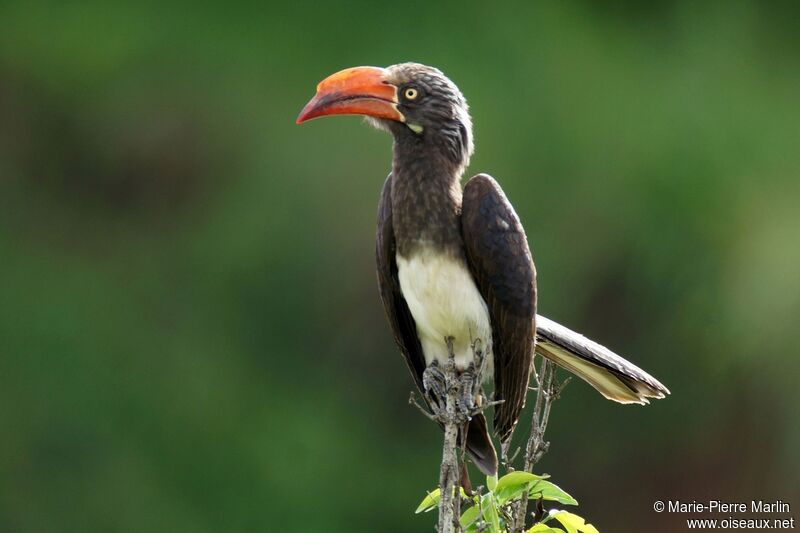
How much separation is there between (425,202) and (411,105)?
1.03 feet

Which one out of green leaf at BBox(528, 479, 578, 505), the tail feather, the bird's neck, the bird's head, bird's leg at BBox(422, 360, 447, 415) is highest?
the bird's head

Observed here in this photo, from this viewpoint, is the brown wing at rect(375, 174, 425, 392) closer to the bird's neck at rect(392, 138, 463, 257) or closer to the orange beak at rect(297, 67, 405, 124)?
the bird's neck at rect(392, 138, 463, 257)

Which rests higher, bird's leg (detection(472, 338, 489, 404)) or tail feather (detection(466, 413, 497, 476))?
bird's leg (detection(472, 338, 489, 404))

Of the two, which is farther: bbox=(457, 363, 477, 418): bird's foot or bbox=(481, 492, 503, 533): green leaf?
bbox=(457, 363, 477, 418): bird's foot

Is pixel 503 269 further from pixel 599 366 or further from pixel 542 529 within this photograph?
pixel 542 529

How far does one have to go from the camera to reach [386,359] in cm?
687

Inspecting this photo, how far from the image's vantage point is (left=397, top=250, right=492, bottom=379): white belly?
11.6 feet

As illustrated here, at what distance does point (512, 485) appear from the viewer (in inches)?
106

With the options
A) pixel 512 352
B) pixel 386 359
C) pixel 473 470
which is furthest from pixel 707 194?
pixel 512 352

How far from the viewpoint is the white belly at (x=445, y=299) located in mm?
3533

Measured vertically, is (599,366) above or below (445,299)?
below

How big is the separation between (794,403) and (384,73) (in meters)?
4.08

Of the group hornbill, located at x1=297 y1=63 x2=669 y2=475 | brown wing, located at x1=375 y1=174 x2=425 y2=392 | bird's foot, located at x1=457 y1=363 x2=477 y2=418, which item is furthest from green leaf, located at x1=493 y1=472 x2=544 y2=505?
brown wing, located at x1=375 y1=174 x2=425 y2=392

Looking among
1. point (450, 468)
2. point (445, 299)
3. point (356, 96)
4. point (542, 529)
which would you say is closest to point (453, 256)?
point (445, 299)
